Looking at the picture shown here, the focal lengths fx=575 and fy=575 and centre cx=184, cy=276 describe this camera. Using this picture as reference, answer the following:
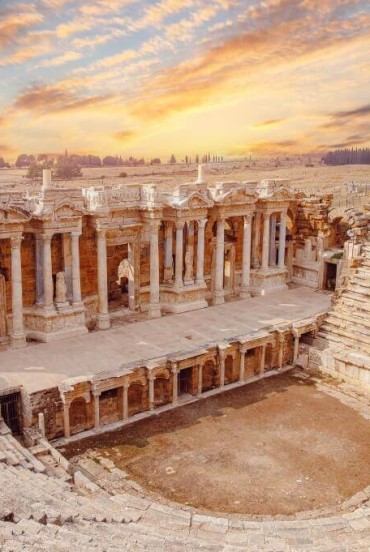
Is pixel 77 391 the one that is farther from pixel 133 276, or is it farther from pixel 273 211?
pixel 273 211

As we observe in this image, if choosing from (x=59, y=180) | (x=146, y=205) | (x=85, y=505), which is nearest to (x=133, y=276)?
(x=146, y=205)

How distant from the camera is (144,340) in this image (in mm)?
19672

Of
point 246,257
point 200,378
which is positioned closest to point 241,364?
point 200,378

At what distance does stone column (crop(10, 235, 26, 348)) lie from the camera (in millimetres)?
18656

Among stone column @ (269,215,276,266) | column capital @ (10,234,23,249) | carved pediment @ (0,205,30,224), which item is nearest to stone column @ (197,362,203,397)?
column capital @ (10,234,23,249)

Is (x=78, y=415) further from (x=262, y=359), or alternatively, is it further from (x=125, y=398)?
(x=262, y=359)

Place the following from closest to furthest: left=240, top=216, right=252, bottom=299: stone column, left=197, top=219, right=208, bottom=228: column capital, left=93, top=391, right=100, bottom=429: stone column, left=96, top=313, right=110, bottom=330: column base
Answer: left=93, top=391, right=100, bottom=429: stone column, left=96, top=313, right=110, bottom=330: column base, left=197, top=219, right=208, bottom=228: column capital, left=240, top=216, right=252, bottom=299: stone column

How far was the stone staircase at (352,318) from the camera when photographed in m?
20.2

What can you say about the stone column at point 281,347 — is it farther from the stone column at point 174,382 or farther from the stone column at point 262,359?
the stone column at point 174,382

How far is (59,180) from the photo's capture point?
7231cm

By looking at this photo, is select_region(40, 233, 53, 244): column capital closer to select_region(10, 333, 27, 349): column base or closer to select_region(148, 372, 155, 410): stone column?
select_region(10, 333, 27, 349): column base

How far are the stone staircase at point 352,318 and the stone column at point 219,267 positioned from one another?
461cm

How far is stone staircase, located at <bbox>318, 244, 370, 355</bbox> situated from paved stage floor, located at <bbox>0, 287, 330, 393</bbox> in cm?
118

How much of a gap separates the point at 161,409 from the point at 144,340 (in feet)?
9.02
